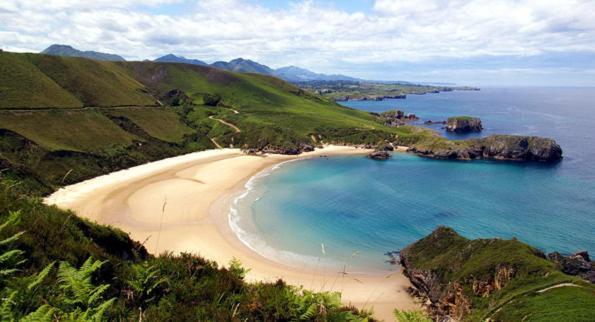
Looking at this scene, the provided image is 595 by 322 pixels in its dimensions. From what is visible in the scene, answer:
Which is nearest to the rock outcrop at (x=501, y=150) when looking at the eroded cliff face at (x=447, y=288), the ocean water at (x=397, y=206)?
the ocean water at (x=397, y=206)

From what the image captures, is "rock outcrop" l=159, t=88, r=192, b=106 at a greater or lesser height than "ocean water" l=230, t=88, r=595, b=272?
greater

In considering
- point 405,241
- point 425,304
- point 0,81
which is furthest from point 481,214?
point 0,81

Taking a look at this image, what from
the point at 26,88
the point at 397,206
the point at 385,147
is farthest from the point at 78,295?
the point at 385,147

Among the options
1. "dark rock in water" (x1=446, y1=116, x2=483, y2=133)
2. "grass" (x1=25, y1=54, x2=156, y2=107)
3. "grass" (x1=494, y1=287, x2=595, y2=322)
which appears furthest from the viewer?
"dark rock in water" (x1=446, y1=116, x2=483, y2=133)

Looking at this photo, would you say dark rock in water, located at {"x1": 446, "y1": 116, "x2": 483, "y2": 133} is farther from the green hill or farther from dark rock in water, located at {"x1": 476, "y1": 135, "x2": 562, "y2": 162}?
dark rock in water, located at {"x1": 476, "y1": 135, "x2": 562, "y2": 162}

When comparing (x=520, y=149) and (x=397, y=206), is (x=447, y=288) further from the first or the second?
(x=520, y=149)

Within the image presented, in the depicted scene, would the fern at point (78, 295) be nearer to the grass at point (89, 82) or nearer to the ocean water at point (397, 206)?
the ocean water at point (397, 206)

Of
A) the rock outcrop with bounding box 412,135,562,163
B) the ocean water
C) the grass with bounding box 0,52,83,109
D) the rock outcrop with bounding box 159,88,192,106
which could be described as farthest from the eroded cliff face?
the rock outcrop with bounding box 159,88,192,106
